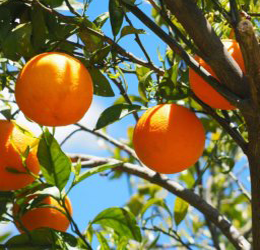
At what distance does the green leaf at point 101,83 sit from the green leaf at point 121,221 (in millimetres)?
263

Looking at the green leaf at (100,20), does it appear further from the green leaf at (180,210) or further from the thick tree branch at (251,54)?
the green leaf at (180,210)

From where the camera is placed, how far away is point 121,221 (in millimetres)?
1321

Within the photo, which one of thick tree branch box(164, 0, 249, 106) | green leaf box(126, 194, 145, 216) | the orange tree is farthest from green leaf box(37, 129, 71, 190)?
green leaf box(126, 194, 145, 216)

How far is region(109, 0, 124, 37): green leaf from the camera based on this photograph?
1.17 metres

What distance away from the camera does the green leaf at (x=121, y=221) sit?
131 cm

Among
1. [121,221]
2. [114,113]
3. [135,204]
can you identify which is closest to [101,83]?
[114,113]

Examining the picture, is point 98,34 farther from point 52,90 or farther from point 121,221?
point 121,221

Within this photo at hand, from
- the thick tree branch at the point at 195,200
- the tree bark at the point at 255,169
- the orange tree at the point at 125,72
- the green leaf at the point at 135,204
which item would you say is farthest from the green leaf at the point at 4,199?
the green leaf at the point at 135,204

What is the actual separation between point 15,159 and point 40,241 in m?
0.17

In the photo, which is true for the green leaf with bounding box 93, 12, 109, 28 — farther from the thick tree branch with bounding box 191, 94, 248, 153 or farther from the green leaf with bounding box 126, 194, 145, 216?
the green leaf with bounding box 126, 194, 145, 216

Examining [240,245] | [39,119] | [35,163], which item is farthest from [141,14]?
[240,245]

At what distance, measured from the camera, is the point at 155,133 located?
3.65 ft

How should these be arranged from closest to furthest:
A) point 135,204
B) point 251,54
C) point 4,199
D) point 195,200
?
point 251,54 < point 4,199 < point 195,200 < point 135,204

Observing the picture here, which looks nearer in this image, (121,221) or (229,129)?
(229,129)
